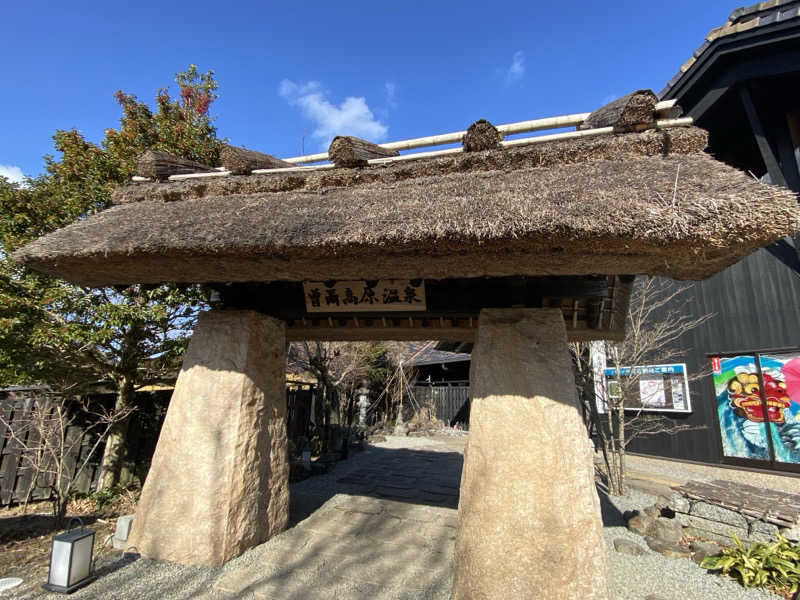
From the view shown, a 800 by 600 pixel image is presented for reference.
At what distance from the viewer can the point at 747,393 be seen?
24.2ft

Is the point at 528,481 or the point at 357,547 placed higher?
the point at 528,481

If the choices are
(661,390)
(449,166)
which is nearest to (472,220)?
(449,166)

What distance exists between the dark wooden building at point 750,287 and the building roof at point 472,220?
5.34 m

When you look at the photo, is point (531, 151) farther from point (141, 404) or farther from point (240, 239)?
point (141, 404)

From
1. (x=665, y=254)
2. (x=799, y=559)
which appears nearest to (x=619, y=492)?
(x=799, y=559)

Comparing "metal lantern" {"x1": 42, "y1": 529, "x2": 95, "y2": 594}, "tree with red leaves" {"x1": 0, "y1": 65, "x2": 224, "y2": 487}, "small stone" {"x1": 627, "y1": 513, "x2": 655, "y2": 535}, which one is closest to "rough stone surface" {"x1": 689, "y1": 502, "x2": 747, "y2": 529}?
"small stone" {"x1": 627, "y1": 513, "x2": 655, "y2": 535}

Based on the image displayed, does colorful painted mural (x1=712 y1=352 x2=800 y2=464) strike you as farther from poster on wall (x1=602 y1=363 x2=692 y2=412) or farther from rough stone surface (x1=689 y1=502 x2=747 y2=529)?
rough stone surface (x1=689 y1=502 x2=747 y2=529)

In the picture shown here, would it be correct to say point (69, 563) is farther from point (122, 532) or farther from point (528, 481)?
point (528, 481)

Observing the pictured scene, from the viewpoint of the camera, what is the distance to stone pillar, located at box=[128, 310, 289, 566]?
341 centimetres

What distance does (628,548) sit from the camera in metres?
4.04

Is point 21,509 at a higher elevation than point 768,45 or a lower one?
lower

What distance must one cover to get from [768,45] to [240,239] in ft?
29.5

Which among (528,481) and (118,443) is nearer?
(528,481)

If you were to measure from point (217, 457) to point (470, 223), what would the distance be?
3.14m
